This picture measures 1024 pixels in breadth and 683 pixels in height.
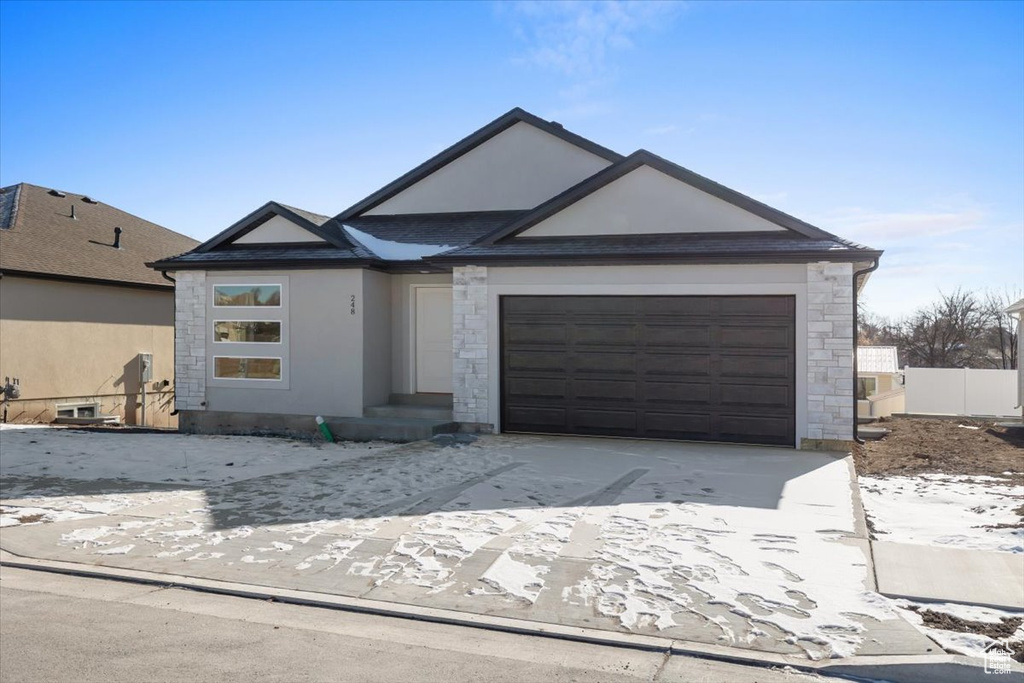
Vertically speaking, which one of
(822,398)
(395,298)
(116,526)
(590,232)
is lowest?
(116,526)

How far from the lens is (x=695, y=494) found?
336 inches

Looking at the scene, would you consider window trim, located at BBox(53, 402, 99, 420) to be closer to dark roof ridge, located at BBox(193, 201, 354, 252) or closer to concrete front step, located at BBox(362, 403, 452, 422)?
dark roof ridge, located at BBox(193, 201, 354, 252)

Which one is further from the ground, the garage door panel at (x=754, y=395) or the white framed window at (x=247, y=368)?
the white framed window at (x=247, y=368)

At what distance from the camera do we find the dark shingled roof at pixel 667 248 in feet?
37.3

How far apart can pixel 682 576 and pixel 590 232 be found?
26.0ft

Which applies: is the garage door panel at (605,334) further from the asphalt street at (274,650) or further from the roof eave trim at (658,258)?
the asphalt street at (274,650)

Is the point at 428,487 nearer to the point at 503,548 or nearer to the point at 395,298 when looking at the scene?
the point at 503,548

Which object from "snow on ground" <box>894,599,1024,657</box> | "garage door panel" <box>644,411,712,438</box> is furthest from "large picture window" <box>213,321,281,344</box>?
"snow on ground" <box>894,599,1024,657</box>

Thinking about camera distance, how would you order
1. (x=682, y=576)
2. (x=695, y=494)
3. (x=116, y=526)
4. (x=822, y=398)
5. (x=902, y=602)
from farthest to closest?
(x=822, y=398), (x=695, y=494), (x=116, y=526), (x=682, y=576), (x=902, y=602)

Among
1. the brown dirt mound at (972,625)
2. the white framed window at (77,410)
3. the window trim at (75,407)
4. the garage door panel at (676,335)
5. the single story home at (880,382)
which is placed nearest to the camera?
the brown dirt mound at (972,625)

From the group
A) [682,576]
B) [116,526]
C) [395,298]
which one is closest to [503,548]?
[682,576]

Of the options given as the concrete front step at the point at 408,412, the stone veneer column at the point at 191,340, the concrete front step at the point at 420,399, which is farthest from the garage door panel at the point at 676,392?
the stone veneer column at the point at 191,340

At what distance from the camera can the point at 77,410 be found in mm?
19781

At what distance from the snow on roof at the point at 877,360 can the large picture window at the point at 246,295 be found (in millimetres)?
30782
